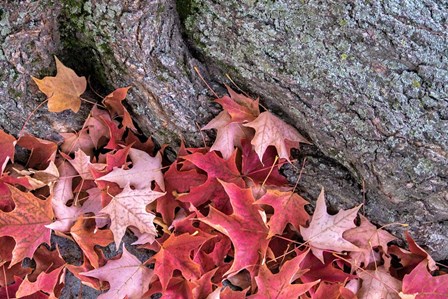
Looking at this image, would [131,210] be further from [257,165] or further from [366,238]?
[366,238]

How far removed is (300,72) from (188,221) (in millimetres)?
580

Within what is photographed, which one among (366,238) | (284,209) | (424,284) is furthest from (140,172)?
(424,284)

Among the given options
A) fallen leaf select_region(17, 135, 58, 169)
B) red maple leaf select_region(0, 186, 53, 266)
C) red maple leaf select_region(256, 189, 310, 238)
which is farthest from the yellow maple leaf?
red maple leaf select_region(256, 189, 310, 238)

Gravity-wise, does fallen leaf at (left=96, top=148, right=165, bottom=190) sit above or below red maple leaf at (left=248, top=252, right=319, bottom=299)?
above

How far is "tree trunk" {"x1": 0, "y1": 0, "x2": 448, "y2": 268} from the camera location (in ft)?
4.05

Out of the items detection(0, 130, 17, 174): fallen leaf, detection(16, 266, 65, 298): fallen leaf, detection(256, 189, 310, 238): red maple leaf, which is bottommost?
detection(16, 266, 65, 298): fallen leaf

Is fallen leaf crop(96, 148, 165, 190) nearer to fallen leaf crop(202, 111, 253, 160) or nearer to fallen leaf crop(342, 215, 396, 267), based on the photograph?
fallen leaf crop(202, 111, 253, 160)

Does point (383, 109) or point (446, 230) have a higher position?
point (383, 109)

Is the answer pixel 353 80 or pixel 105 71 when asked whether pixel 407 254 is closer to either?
pixel 353 80

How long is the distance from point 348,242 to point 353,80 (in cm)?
50

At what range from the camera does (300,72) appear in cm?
132

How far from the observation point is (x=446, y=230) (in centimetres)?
151

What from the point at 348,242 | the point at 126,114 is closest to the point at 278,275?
the point at 348,242

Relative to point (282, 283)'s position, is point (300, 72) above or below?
above
